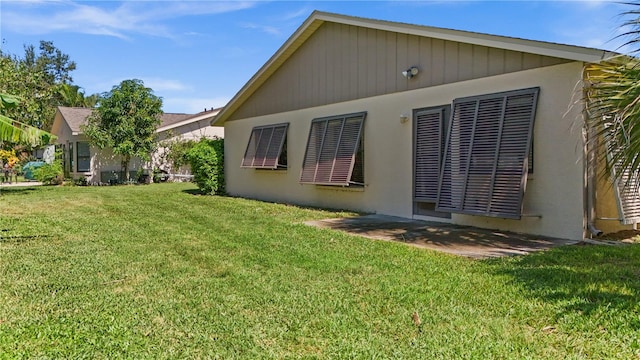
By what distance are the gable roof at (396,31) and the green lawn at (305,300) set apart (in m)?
3.16

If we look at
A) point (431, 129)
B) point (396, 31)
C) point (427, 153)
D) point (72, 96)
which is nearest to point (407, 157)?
point (427, 153)

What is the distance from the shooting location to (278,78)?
49.9 feet

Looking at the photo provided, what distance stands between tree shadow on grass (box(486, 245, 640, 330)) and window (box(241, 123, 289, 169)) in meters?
9.50

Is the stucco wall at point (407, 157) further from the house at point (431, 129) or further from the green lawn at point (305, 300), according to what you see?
the green lawn at point (305, 300)

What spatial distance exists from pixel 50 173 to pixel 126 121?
5.24 meters

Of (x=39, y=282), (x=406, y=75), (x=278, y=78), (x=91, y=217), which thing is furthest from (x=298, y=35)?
(x=39, y=282)

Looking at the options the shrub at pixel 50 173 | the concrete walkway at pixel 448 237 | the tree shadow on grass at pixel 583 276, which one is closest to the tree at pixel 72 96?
the shrub at pixel 50 173

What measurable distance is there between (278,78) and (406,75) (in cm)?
587

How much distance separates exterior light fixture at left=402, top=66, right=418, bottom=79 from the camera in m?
10.3

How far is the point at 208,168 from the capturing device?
17562 mm

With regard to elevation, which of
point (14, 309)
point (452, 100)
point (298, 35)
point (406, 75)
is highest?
point (298, 35)

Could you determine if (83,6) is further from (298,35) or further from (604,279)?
(604,279)

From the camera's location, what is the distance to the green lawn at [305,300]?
3408mm

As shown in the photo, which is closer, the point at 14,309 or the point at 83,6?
the point at 14,309
